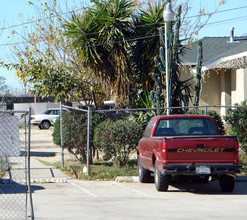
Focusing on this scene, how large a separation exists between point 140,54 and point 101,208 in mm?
10969

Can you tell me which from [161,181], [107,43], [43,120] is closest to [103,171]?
[161,181]

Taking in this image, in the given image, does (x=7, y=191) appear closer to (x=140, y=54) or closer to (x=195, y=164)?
(x=195, y=164)

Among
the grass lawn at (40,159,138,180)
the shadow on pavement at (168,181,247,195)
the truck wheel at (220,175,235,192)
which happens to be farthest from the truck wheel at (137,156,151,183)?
the truck wheel at (220,175,235,192)

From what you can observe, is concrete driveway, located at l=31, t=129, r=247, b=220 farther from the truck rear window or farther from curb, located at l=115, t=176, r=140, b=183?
the truck rear window

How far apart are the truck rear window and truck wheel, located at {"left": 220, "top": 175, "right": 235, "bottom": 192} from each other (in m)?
1.20

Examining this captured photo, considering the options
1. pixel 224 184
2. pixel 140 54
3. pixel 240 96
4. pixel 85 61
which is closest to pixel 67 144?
pixel 85 61

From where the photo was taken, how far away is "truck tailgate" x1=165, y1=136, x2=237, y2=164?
10.6 meters

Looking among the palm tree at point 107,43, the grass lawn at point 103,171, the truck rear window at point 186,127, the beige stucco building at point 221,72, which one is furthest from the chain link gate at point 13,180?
the beige stucco building at point 221,72

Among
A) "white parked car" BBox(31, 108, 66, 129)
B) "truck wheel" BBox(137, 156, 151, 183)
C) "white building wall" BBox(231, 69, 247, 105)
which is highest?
"white building wall" BBox(231, 69, 247, 105)

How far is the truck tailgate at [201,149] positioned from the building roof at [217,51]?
939cm

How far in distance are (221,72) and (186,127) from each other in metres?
13.7

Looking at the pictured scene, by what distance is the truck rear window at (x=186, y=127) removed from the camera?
11.8 m

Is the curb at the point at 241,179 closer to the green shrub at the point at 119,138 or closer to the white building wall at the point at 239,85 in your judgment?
the green shrub at the point at 119,138

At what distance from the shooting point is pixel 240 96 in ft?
72.9
